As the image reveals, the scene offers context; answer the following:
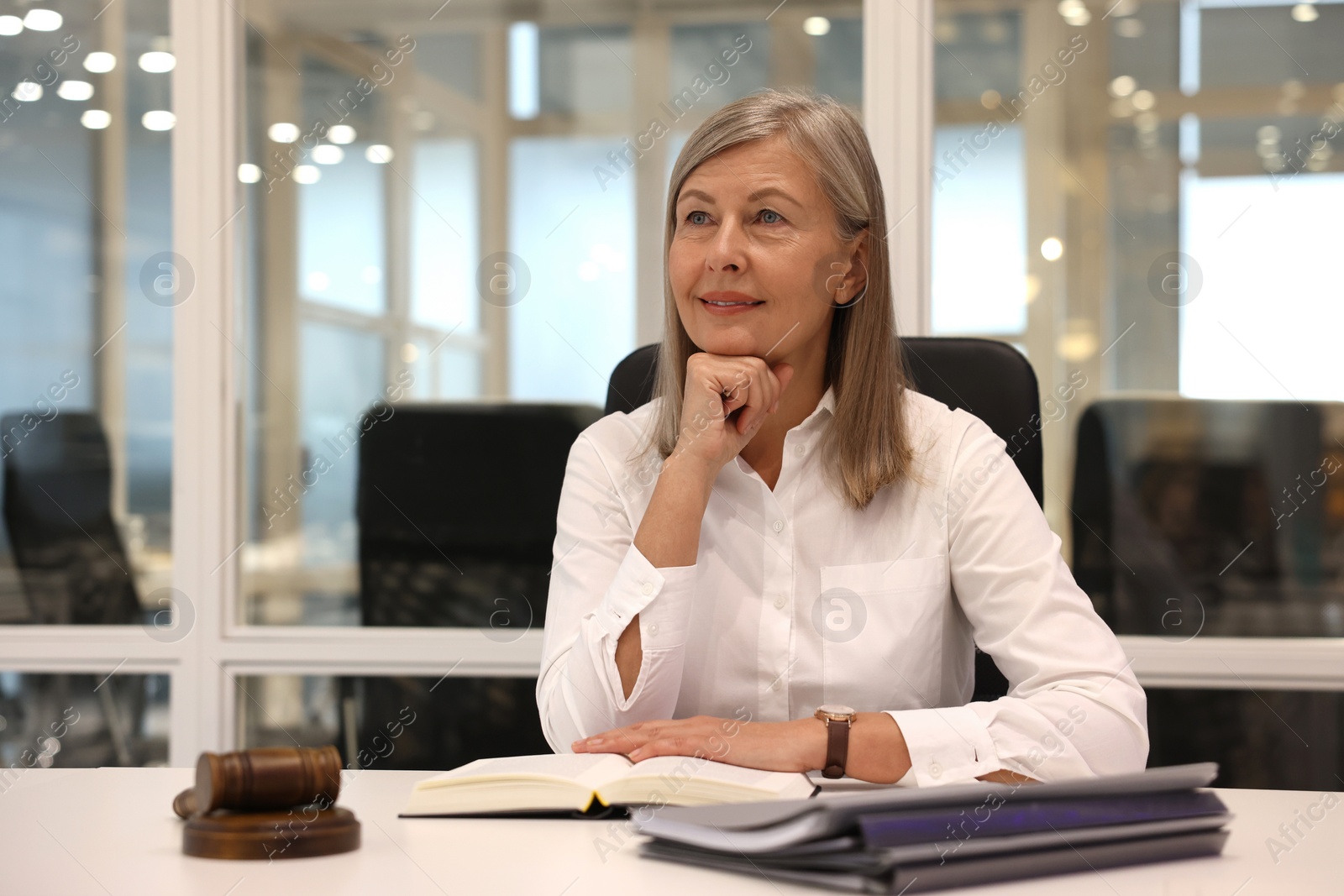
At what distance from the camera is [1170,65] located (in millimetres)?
2348

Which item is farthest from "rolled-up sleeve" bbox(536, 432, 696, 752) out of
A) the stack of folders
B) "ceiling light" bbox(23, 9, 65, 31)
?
"ceiling light" bbox(23, 9, 65, 31)

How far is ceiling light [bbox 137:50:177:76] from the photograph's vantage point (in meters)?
2.51

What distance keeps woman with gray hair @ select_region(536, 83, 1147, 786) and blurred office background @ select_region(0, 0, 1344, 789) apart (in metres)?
0.71

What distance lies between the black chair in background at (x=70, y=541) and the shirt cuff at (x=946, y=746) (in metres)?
1.91

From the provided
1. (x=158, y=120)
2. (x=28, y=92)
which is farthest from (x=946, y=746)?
(x=28, y=92)

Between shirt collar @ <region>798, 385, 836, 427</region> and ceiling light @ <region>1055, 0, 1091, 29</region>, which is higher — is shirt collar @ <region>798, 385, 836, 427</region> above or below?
below

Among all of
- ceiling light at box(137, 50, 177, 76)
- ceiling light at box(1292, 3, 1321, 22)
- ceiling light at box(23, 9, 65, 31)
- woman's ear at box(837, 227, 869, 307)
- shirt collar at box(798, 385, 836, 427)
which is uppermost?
ceiling light at box(23, 9, 65, 31)

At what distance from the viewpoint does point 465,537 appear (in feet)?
7.97

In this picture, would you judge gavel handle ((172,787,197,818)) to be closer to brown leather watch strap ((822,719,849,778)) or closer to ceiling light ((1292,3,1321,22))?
brown leather watch strap ((822,719,849,778))

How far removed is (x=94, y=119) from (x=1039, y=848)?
2521 mm

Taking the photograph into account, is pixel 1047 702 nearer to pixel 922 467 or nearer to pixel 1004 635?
pixel 1004 635

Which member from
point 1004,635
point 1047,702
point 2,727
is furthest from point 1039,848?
point 2,727

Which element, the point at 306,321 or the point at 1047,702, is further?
the point at 306,321

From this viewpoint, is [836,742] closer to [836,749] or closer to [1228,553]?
[836,749]
